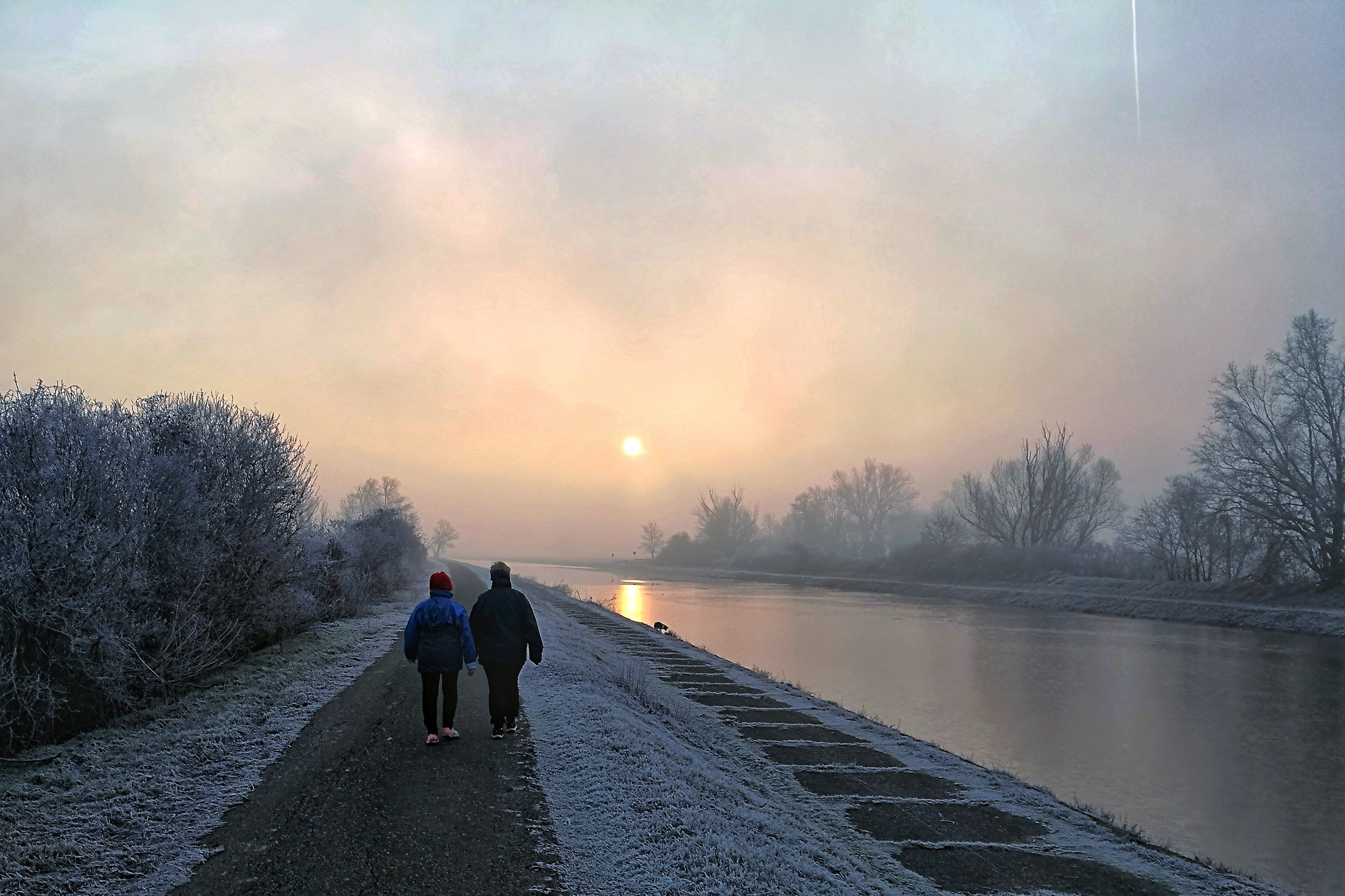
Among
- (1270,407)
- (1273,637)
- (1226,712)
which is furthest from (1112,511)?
(1226,712)

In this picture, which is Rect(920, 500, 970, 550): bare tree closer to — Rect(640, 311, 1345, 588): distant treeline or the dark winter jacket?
Rect(640, 311, 1345, 588): distant treeline

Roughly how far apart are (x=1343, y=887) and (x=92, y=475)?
50.6 ft

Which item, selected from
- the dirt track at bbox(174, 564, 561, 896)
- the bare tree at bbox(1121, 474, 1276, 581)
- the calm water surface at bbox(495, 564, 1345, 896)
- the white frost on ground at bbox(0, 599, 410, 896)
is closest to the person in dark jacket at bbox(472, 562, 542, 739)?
the dirt track at bbox(174, 564, 561, 896)

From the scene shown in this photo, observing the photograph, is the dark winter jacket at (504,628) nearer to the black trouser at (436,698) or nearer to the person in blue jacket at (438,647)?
the person in blue jacket at (438,647)

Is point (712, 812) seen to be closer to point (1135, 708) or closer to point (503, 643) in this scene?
point (503, 643)

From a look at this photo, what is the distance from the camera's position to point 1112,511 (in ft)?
280

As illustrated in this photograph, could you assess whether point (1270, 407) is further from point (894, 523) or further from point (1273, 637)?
point (894, 523)

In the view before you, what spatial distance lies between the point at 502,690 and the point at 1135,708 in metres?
15.6

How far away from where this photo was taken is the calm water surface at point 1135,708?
9.88m

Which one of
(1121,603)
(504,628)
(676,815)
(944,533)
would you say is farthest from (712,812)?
(944,533)

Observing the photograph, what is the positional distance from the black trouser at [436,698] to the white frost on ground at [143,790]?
62.8 inches

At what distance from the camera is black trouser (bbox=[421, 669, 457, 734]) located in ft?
26.3

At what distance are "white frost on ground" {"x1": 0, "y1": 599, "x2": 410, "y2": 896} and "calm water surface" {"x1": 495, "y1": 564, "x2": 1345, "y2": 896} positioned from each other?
1087cm

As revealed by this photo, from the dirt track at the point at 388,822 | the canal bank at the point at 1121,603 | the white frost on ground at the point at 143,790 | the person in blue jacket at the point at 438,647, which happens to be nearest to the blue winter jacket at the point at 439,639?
the person in blue jacket at the point at 438,647
